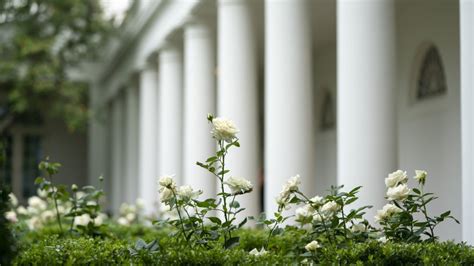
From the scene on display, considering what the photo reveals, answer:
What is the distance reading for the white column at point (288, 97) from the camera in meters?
10.9

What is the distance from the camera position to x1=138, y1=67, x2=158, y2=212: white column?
2088 centimetres

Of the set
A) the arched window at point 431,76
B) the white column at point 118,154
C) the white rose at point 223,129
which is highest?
the arched window at point 431,76

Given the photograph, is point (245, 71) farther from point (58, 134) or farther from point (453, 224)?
point (58, 134)

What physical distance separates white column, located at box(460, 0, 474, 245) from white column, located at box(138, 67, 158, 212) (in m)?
14.2

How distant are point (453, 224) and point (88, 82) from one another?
19.2m

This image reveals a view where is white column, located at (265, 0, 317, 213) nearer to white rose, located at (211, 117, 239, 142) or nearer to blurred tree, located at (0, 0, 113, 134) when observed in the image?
white rose, located at (211, 117, 239, 142)


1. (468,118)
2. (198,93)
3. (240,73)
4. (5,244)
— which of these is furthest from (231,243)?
(198,93)

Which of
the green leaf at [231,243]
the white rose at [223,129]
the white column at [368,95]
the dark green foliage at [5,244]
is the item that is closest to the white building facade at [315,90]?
the white column at [368,95]

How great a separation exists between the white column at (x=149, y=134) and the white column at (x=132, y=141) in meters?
2.57

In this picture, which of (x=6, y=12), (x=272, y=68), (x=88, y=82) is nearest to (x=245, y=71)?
(x=272, y=68)

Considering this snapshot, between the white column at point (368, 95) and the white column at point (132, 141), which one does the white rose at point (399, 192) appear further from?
the white column at point (132, 141)

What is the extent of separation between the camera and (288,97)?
430 inches

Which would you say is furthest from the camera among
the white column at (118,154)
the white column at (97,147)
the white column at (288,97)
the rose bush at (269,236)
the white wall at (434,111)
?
the white column at (97,147)

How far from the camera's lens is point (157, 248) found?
5.29 m
